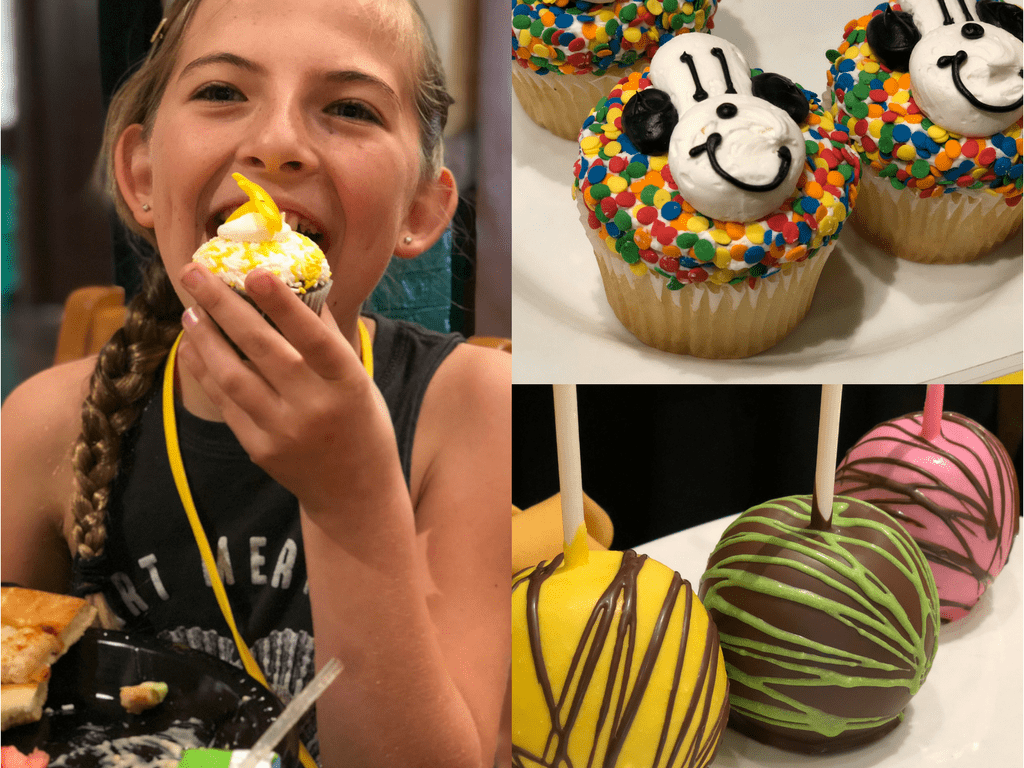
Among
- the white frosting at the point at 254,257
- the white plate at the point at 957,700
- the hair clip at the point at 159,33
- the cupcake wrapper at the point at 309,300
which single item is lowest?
the white plate at the point at 957,700

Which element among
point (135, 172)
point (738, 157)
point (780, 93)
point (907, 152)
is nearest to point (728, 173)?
point (738, 157)

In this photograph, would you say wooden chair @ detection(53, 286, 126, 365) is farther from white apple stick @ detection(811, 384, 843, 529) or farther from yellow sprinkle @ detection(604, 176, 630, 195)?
white apple stick @ detection(811, 384, 843, 529)

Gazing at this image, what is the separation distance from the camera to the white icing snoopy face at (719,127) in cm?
88

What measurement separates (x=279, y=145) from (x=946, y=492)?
2.74 feet

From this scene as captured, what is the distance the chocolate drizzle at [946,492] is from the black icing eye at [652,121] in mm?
479

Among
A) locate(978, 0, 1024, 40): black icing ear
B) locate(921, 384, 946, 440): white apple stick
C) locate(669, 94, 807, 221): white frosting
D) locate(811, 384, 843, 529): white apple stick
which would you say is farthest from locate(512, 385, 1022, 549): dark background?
locate(978, 0, 1024, 40): black icing ear

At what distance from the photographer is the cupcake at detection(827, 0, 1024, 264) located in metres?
0.96

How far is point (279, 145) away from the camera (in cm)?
91

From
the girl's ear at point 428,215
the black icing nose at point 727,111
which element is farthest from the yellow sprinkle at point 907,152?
the girl's ear at point 428,215

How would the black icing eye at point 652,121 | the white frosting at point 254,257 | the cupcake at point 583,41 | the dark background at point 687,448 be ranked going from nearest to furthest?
the white frosting at point 254,257 → the black icing eye at point 652,121 → the cupcake at point 583,41 → the dark background at point 687,448

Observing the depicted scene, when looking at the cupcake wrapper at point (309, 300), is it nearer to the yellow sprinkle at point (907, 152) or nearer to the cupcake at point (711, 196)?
the cupcake at point (711, 196)

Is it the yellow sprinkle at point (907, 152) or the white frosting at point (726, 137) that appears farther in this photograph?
the yellow sprinkle at point (907, 152)

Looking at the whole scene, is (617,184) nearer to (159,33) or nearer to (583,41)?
(583,41)

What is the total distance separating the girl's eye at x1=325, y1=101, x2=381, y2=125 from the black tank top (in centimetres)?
20
